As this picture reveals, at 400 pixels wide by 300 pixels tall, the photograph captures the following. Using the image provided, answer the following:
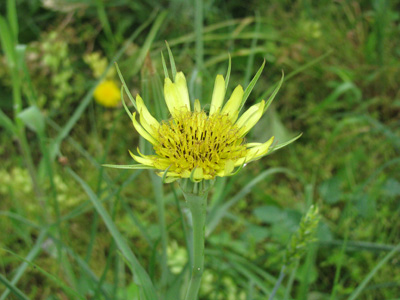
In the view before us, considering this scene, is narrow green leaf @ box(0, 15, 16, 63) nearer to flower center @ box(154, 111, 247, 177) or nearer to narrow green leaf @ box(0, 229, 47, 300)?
narrow green leaf @ box(0, 229, 47, 300)

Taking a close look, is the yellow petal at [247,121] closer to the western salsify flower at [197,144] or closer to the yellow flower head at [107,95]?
the western salsify flower at [197,144]

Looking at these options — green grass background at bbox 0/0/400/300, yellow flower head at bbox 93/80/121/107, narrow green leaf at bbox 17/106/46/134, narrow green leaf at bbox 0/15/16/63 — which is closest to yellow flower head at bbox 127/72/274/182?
green grass background at bbox 0/0/400/300

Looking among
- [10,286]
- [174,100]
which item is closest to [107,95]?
[174,100]

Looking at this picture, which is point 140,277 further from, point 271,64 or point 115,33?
point 115,33

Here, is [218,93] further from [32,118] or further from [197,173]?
[32,118]

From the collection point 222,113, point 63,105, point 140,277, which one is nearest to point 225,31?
point 63,105
